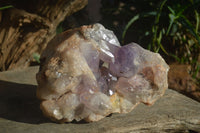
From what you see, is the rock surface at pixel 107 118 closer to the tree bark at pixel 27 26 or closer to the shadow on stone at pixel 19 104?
the shadow on stone at pixel 19 104

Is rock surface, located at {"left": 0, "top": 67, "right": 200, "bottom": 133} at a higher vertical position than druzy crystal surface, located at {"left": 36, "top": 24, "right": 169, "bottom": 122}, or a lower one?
lower

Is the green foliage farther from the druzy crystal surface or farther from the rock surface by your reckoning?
the druzy crystal surface

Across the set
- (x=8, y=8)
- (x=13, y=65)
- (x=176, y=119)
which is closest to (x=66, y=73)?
(x=176, y=119)

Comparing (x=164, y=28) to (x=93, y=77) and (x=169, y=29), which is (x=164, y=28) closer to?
(x=169, y=29)

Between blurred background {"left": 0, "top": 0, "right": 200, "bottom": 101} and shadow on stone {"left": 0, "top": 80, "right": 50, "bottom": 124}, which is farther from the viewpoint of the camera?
blurred background {"left": 0, "top": 0, "right": 200, "bottom": 101}

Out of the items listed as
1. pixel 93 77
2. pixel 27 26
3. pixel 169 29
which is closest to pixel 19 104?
pixel 93 77

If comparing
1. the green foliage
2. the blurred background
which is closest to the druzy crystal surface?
the blurred background

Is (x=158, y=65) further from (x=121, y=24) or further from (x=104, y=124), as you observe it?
(x=121, y=24)
